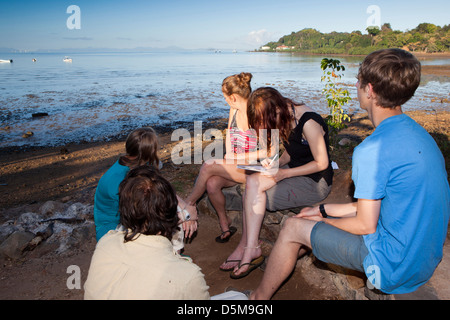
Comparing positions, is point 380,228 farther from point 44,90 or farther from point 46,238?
point 44,90

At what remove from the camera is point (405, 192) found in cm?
165

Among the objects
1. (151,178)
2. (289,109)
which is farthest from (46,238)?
(289,109)

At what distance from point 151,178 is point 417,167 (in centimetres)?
140

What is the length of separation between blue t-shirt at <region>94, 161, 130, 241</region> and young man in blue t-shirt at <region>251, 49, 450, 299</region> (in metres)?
1.76

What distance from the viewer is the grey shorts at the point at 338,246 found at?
6.30 feet

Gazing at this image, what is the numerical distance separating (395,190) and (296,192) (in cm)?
131

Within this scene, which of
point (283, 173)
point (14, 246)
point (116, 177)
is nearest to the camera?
point (116, 177)

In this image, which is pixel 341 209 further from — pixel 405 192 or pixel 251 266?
pixel 251 266

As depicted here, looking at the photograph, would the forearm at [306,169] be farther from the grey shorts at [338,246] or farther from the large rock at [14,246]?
the large rock at [14,246]

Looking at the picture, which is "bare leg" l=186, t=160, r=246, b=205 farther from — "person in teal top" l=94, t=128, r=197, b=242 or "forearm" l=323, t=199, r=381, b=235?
"forearm" l=323, t=199, r=381, b=235

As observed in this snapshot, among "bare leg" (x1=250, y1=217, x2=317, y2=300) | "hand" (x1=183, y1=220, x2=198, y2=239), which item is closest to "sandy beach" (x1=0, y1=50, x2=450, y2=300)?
"hand" (x1=183, y1=220, x2=198, y2=239)

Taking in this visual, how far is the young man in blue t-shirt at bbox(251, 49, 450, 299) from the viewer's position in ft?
5.37
